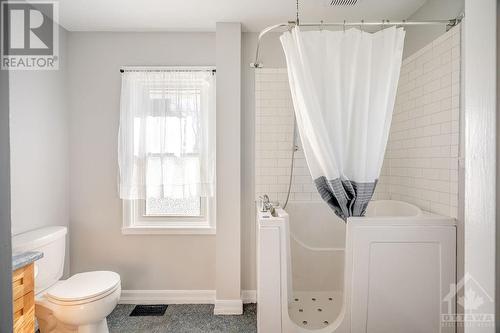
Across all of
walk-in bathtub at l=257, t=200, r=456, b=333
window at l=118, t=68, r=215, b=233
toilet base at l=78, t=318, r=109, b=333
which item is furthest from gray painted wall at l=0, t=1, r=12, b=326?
window at l=118, t=68, r=215, b=233

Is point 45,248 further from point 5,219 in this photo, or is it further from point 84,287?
point 5,219

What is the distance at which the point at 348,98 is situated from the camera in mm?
1552

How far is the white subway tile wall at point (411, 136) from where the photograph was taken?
5.52 ft

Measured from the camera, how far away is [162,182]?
2.33 m

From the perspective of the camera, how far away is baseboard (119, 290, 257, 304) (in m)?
2.38

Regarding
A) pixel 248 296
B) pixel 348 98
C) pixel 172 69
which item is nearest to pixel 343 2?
pixel 348 98

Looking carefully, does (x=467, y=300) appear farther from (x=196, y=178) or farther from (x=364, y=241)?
(x=196, y=178)

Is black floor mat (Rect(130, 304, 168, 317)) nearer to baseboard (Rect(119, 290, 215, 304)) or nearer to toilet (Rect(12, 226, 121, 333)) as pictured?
baseboard (Rect(119, 290, 215, 304))

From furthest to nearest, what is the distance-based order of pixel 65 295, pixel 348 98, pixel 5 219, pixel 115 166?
pixel 115 166 → pixel 65 295 → pixel 348 98 → pixel 5 219

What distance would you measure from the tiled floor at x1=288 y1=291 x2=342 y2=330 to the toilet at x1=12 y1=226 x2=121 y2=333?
1.29 m

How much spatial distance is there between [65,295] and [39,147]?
3.67 ft

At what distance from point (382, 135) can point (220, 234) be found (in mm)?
1453

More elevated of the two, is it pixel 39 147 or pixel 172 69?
pixel 172 69

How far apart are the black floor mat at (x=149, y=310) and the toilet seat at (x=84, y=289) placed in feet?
1.72
